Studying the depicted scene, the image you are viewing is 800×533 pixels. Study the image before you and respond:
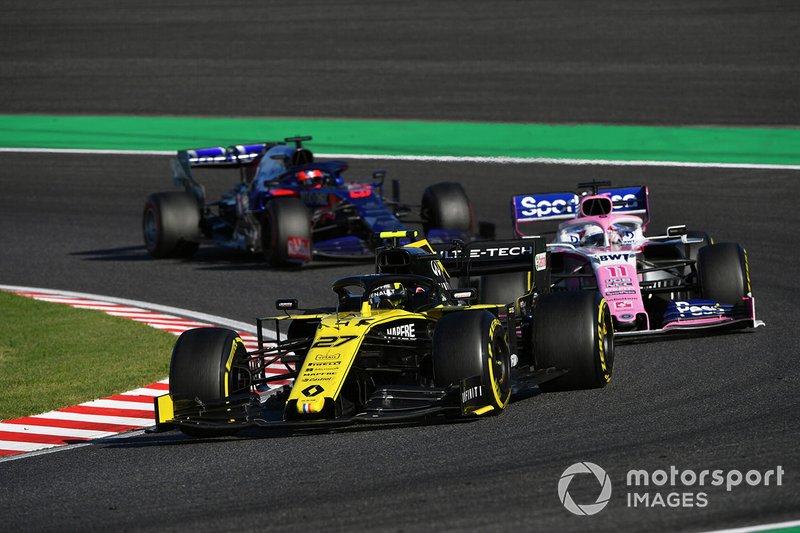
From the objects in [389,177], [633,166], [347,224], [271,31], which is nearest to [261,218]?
[347,224]

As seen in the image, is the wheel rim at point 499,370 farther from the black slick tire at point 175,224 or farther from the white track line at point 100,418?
the black slick tire at point 175,224

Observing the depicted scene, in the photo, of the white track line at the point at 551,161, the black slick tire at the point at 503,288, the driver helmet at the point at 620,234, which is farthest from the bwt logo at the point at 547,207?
the white track line at the point at 551,161

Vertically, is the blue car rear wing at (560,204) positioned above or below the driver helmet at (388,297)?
above

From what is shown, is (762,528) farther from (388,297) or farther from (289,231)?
(289,231)

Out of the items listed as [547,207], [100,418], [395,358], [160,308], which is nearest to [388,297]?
[395,358]

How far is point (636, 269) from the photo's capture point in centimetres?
1566

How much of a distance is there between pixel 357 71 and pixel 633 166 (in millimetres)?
11388

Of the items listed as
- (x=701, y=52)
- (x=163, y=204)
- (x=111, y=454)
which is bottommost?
(x=111, y=454)

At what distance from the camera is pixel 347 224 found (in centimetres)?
A: 2127

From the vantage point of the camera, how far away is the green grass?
1417 cm

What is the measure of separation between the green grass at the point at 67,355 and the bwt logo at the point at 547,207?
4767 mm

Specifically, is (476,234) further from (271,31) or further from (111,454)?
(271,31)

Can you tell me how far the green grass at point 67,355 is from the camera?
46.5 ft

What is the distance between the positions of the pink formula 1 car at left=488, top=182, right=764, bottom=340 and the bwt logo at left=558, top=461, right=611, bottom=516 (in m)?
5.23
